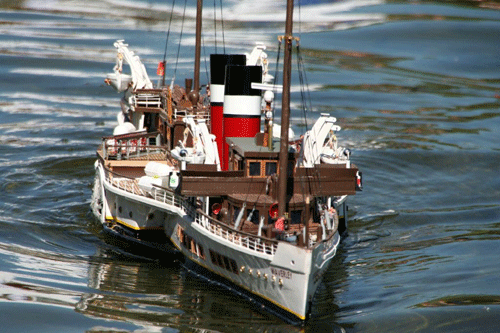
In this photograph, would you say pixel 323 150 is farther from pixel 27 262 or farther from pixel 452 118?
pixel 452 118

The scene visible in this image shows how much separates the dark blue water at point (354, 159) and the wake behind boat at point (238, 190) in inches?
48.8

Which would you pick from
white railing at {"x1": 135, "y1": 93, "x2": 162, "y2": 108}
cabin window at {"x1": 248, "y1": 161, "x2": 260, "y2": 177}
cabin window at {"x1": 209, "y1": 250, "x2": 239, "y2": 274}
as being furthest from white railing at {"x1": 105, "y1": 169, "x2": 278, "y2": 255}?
white railing at {"x1": 135, "y1": 93, "x2": 162, "y2": 108}

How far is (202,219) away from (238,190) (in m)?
1.81

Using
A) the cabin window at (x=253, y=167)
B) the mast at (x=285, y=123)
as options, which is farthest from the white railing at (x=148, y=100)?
the mast at (x=285, y=123)

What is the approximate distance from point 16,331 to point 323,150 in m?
15.7

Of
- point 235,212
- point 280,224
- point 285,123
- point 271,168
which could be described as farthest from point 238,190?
point 285,123

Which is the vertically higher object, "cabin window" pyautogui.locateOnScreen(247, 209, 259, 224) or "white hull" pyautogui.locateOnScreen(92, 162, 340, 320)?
"cabin window" pyautogui.locateOnScreen(247, 209, 259, 224)

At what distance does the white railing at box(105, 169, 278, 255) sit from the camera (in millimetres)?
27859

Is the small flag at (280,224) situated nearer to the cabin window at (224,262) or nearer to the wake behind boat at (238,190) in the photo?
the wake behind boat at (238,190)

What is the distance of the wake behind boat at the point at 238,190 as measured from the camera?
2791 centimetres

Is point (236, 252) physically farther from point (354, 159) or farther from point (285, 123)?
point (354, 159)

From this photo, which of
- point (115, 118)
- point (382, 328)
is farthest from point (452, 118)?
point (382, 328)

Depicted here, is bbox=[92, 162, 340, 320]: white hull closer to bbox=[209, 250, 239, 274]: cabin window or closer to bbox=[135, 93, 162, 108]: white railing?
bbox=[209, 250, 239, 274]: cabin window

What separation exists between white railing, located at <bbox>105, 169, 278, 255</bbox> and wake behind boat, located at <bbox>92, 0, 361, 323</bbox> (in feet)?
0.17
